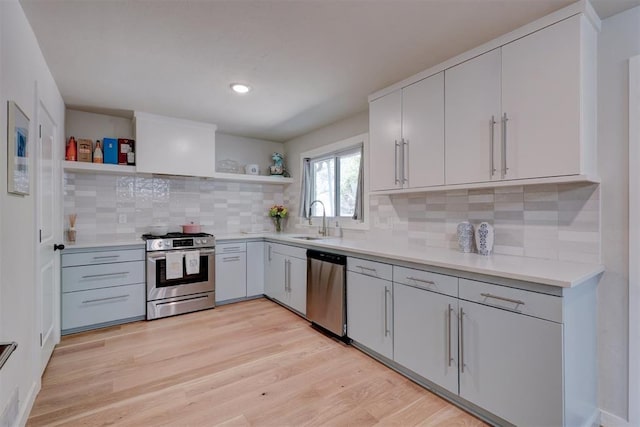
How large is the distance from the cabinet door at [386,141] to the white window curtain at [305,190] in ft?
5.42

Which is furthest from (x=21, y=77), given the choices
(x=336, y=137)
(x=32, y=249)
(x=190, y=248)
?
(x=336, y=137)

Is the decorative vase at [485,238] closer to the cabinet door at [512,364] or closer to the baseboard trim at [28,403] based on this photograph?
the cabinet door at [512,364]

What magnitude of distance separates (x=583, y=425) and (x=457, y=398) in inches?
24.1

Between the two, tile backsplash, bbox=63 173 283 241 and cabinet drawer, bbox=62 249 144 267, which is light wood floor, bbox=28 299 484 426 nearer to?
cabinet drawer, bbox=62 249 144 267

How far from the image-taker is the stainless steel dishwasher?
9.09ft

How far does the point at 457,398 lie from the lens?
192cm

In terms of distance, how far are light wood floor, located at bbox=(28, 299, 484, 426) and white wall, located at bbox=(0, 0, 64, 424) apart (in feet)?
1.09

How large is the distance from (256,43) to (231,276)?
282 cm

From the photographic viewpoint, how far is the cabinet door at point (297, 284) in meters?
3.37

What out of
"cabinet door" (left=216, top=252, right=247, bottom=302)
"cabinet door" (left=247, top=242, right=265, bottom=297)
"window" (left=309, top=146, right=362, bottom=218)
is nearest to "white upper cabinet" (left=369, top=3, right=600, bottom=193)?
"window" (left=309, top=146, right=362, bottom=218)

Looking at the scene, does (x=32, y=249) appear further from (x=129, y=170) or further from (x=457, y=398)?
(x=457, y=398)

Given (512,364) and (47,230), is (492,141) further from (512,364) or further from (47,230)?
(47,230)

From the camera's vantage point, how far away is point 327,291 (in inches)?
116

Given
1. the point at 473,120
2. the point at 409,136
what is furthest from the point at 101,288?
the point at 473,120
